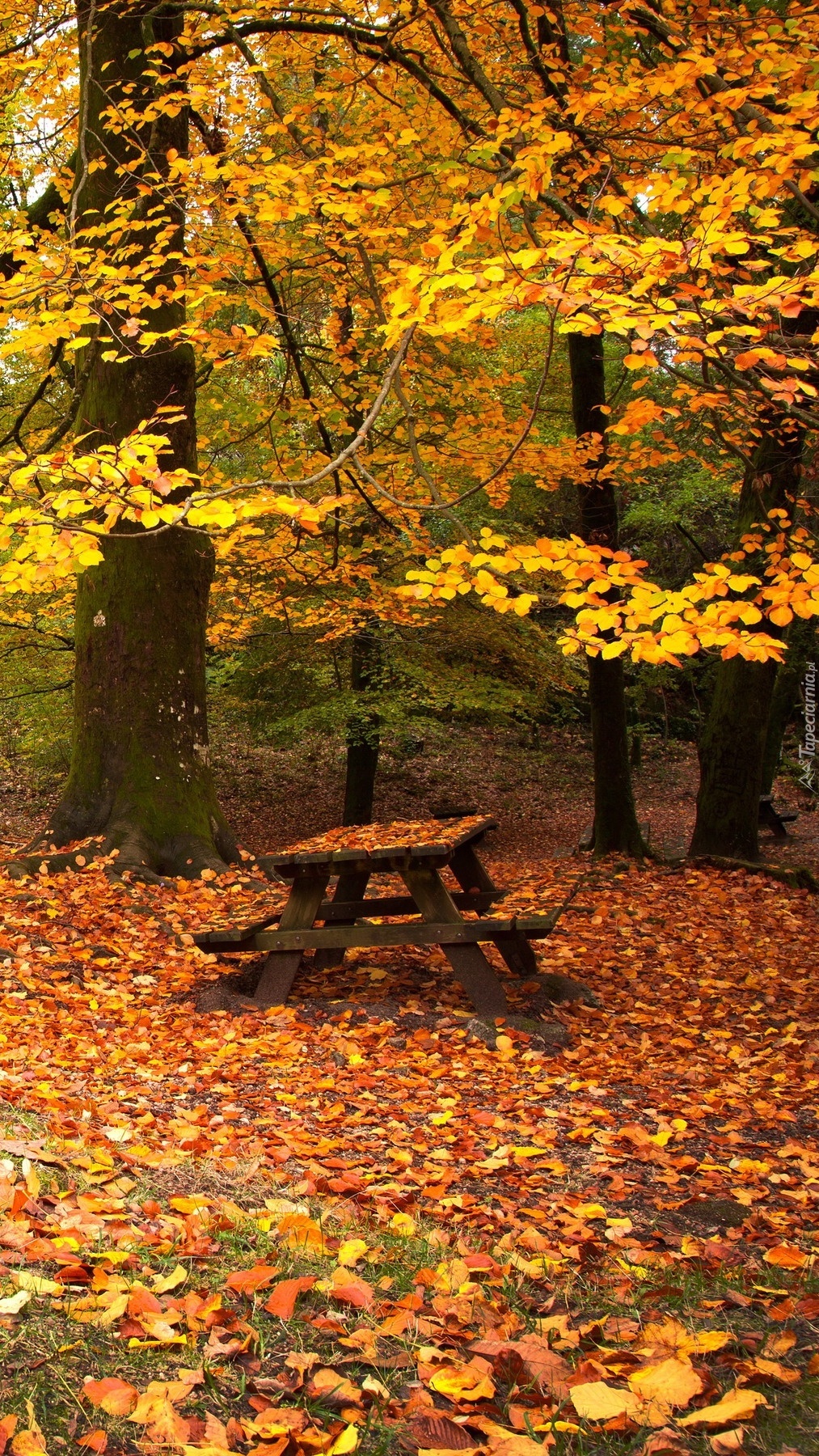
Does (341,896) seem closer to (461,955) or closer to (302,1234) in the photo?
(461,955)

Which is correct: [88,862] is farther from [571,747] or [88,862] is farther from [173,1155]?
[571,747]

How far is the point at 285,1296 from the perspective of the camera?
92.0 inches

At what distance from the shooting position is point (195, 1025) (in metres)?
5.14

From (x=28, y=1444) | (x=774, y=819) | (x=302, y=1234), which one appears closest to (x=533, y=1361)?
(x=302, y=1234)

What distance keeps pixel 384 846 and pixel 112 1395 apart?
350cm

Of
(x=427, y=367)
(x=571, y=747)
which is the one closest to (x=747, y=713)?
(x=427, y=367)

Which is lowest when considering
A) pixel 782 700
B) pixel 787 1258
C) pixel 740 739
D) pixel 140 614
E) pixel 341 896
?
pixel 787 1258

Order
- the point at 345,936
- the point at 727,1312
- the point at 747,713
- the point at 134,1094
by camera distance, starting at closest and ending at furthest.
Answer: the point at 727,1312
the point at 134,1094
the point at 345,936
the point at 747,713

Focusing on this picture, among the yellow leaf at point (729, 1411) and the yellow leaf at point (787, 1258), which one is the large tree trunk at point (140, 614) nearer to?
the yellow leaf at point (787, 1258)

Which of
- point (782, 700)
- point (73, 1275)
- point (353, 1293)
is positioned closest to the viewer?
point (73, 1275)

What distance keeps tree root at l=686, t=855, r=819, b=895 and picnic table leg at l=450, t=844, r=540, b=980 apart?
3.69m

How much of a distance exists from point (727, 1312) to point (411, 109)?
9.21 m

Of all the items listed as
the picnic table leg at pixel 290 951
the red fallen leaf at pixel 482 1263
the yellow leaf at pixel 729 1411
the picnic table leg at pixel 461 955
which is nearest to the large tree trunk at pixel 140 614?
the picnic table leg at pixel 290 951

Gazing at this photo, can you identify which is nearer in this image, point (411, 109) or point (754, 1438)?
point (754, 1438)
